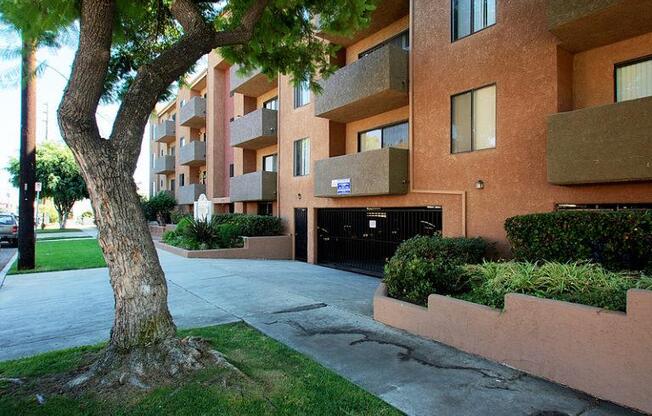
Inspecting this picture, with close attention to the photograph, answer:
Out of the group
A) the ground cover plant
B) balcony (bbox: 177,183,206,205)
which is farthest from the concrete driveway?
balcony (bbox: 177,183,206,205)

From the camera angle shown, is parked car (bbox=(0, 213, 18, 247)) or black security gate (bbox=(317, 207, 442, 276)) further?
parked car (bbox=(0, 213, 18, 247))

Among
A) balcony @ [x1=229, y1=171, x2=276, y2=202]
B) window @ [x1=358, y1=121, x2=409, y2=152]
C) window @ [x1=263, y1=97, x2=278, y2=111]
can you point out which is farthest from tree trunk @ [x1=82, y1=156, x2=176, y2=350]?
window @ [x1=263, y1=97, x2=278, y2=111]

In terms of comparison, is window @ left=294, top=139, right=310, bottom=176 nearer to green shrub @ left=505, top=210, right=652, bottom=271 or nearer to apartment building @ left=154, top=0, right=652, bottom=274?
apartment building @ left=154, top=0, right=652, bottom=274

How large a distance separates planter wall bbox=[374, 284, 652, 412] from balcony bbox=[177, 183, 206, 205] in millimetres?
22440

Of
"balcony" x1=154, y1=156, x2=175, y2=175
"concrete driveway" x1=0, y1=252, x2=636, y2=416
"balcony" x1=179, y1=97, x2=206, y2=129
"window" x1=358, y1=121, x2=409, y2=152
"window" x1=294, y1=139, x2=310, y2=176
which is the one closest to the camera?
"concrete driveway" x1=0, y1=252, x2=636, y2=416

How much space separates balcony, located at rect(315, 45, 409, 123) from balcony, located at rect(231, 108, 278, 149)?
458 centimetres

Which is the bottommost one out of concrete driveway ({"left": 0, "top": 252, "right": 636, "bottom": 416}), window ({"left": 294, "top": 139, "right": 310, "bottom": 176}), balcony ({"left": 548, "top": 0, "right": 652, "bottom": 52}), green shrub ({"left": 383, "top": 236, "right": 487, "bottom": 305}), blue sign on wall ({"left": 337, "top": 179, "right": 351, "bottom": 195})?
→ concrete driveway ({"left": 0, "top": 252, "right": 636, "bottom": 416})

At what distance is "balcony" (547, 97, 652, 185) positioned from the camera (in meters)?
6.51

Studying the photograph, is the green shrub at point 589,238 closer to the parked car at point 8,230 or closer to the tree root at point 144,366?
the tree root at point 144,366

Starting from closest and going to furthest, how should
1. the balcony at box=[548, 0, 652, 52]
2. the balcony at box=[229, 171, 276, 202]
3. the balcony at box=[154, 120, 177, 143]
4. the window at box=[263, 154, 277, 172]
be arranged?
1. the balcony at box=[548, 0, 652, 52]
2. the balcony at box=[229, 171, 276, 202]
3. the window at box=[263, 154, 277, 172]
4. the balcony at box=[154, 120, 177, 143]

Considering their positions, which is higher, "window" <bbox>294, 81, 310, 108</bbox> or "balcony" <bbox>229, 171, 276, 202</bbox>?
"window" <bbox>294, 81, 310, 108</bbox>

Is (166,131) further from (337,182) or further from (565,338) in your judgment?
(565,338)

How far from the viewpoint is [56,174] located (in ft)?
111

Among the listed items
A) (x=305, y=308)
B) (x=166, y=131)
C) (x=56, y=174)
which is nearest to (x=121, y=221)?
(x=305, y=308)
